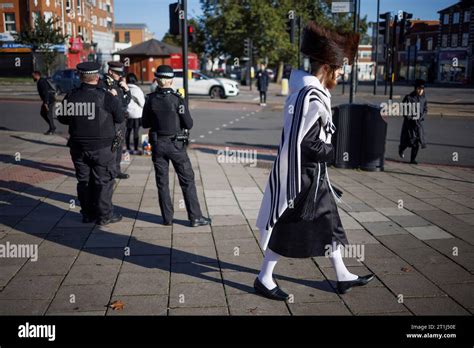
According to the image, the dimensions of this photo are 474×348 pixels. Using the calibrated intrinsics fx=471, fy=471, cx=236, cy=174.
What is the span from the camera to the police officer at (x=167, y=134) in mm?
5445

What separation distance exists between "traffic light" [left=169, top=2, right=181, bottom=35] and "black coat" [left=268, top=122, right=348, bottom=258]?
831 centimetres

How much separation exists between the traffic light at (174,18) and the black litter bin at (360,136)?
448 centimetres

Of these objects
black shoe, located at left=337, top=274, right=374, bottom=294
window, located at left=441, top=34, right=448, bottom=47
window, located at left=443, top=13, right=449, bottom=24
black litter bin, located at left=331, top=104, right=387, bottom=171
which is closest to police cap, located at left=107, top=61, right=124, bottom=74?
black litter bin, located at left=331, top=104, right=387, bottom=171

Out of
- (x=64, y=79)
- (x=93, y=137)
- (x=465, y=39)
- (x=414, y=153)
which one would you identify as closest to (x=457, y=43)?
(x=465, y=39)

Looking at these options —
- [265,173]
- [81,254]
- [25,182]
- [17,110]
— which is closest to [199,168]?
[265,173]

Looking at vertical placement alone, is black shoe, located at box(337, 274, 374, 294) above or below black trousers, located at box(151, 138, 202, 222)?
below

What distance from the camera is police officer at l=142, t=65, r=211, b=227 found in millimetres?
5445

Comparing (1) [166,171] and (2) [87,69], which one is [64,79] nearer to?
(2) [87,69]

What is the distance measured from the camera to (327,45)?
136 inches

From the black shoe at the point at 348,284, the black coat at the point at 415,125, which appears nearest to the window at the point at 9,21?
the black coat at the point at 415,125

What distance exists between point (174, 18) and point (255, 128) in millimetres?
5324

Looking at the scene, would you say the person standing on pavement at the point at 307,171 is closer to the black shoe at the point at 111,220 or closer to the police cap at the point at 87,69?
the black shoe at the point at 111,220

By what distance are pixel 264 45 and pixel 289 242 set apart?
124ft

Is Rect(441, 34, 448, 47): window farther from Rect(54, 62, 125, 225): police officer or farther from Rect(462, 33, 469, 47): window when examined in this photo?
Rect(54, 62, 125, 225): police officer
